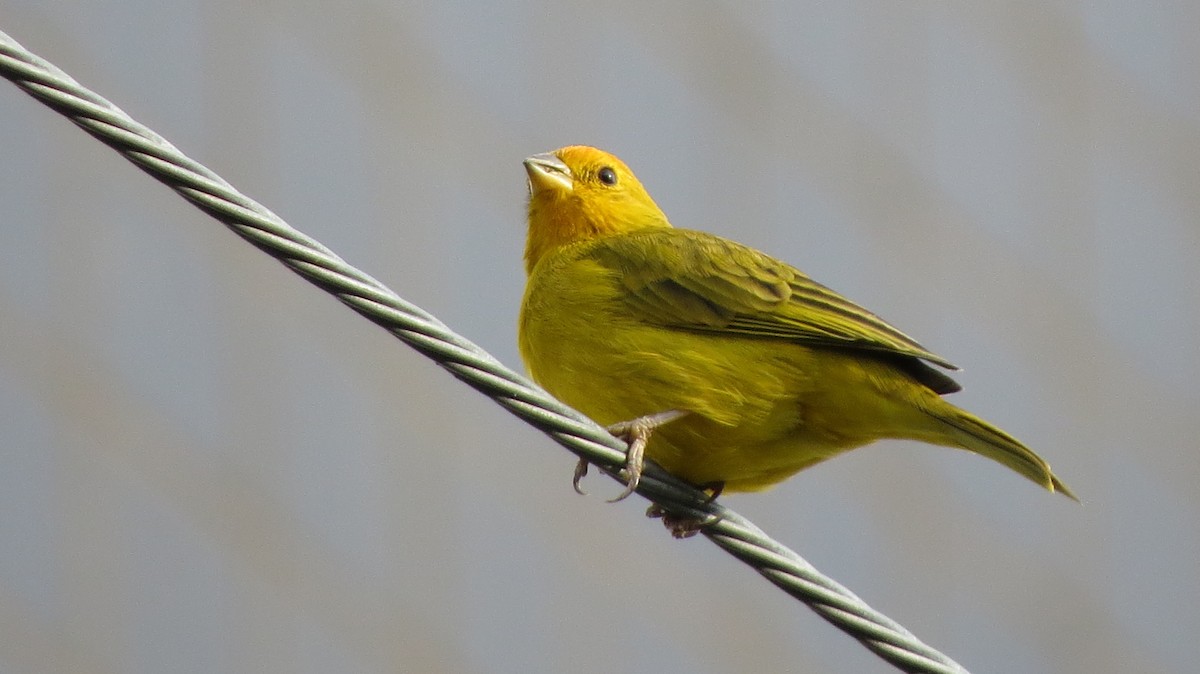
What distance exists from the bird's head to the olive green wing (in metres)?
0.48

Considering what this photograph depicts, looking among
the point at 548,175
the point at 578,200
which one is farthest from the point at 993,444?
the point at 548,175

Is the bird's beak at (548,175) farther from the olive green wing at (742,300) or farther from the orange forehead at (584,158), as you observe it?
the olive green wing at (742,300)

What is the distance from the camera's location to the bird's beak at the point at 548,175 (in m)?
5.07

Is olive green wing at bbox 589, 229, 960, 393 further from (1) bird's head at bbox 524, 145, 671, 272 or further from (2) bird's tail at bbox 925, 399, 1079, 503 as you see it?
(1) bird's head at bbox 524, 145, 671, 272

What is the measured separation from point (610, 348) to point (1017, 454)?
115cm

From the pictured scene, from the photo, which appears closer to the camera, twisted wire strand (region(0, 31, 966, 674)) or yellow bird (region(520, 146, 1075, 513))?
twisted wire strand (region(0, 31, 966, 674))

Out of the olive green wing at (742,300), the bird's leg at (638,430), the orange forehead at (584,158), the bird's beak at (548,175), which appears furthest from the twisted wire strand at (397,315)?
the orange forehead at (584,158)

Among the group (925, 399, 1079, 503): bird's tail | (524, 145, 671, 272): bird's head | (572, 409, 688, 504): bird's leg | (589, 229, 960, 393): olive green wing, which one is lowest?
(572, 409, 688, 504): bird's leg

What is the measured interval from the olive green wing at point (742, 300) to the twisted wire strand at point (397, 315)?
3.38 feet

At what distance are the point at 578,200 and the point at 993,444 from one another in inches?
79.4

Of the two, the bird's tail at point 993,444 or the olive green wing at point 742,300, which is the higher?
the olive green wing at point 742,300

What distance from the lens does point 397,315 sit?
2475 millimetres

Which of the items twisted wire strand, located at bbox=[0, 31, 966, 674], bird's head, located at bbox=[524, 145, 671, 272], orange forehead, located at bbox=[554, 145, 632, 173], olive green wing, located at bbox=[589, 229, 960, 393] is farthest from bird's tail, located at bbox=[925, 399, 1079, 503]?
orange forehead, located at bbox=[554, 145, 632, 173]

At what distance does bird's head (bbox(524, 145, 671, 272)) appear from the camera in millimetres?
4992
